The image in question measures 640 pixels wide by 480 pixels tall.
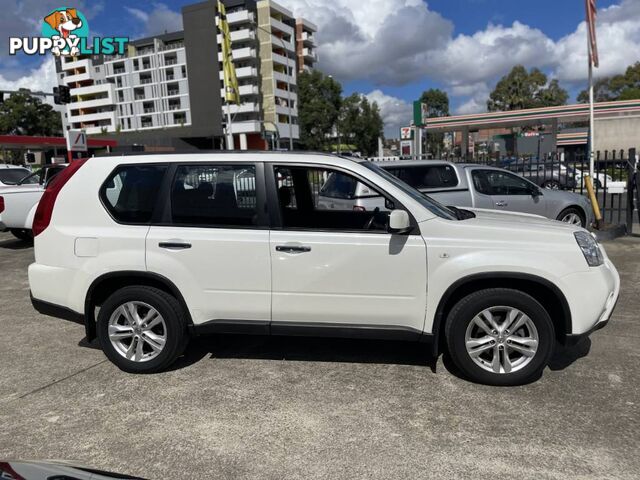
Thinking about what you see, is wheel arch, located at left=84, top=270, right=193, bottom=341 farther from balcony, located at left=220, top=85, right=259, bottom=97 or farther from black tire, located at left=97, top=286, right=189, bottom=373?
balcony, located at left=220, top=85, right=259, bottom=97

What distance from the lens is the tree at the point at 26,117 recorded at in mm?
78062

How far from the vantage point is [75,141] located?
55.2ft

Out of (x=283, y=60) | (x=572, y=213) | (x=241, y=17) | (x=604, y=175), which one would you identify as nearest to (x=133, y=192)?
(x=572, y=213)

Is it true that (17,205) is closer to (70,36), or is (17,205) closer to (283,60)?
(70,36)

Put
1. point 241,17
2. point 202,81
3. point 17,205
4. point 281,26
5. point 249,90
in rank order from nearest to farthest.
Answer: point 17,205 < point 241,17 < point 249,90 < point 202,81 < point 281,26

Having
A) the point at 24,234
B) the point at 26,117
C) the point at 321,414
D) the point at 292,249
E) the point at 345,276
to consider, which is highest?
the point at 26,117

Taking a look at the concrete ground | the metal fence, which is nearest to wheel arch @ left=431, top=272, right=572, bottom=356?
the concrete ground

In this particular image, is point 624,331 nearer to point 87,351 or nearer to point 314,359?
point 314,359

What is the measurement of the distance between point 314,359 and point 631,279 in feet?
15.7

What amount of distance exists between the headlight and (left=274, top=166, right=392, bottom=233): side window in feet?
4.71

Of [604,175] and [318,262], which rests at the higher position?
[604,175]

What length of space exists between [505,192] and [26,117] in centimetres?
8907

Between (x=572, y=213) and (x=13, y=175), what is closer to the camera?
(x=572, y=213)

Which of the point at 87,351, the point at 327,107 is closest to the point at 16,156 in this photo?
the point at 327,107
